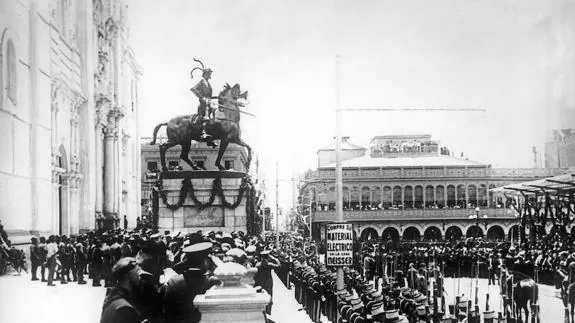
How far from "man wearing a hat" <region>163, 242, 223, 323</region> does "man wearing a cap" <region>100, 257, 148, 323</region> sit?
18.9 inches

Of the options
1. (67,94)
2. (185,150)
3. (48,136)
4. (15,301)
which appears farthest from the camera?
(67,94)

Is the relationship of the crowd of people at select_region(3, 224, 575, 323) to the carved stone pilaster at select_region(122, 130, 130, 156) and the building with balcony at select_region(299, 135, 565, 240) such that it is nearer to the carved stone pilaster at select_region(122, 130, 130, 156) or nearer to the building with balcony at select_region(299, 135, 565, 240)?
the carved stone pilaster at select_region(122, 130, 130, 156)

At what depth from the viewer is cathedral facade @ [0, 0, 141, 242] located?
43.8ft

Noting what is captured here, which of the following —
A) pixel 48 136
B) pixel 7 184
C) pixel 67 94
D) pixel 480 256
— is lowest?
pixel 480 256

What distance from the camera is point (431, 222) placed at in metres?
52.5

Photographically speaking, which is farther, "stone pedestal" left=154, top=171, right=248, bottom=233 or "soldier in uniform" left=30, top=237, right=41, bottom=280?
"stone pedestal" left=154, top=171, right=248, bottom=233

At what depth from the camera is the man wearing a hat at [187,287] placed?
6504 mm

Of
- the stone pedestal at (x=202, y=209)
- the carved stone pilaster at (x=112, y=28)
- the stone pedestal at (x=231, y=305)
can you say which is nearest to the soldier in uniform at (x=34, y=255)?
the stone pedestal at (x=202, y=209)

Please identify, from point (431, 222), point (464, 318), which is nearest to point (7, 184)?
point (464, 318)

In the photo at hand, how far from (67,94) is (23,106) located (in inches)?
348

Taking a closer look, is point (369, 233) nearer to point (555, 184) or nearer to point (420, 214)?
point (420, 214)

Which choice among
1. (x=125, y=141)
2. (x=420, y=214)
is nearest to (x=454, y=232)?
(x=420, y=214)

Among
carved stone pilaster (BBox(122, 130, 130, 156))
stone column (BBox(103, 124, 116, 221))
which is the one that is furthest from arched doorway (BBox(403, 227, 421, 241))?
stone column (BBox(103, 124, 116, 221))

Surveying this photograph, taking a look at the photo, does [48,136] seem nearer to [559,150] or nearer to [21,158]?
[21,158]
